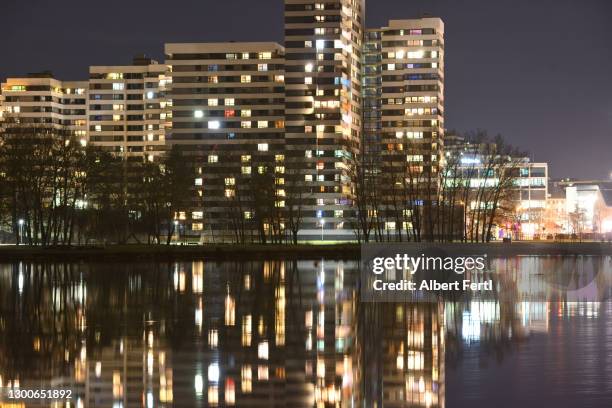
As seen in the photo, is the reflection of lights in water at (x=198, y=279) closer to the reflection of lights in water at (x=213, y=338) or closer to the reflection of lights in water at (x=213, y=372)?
the reflection of lights in water at (x=213, y=338)

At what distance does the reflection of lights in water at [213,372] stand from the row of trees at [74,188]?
7389 centimetres

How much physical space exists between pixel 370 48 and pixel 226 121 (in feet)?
126

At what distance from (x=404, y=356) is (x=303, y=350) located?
8.92 feet

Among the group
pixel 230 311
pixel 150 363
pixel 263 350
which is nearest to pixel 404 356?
pixel 263 350

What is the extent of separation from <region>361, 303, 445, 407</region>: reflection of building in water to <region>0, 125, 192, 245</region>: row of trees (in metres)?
66.8

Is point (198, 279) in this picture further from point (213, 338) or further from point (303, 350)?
point (303, 350)

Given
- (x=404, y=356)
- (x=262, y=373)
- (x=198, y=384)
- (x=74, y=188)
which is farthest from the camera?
(x=74, y=188)

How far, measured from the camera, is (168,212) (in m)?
105

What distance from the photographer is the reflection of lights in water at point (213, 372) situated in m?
18.6

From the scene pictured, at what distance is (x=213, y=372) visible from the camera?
762 inches

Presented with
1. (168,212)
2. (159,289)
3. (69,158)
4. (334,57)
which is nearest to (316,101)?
(334,57)

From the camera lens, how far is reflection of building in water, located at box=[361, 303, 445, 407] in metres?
17.0

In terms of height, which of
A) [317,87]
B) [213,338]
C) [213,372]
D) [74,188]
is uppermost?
[317,87]

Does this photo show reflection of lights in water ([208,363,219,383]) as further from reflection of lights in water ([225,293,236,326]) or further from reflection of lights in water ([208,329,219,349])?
reflection of lights in water ([225,293,236,326])
